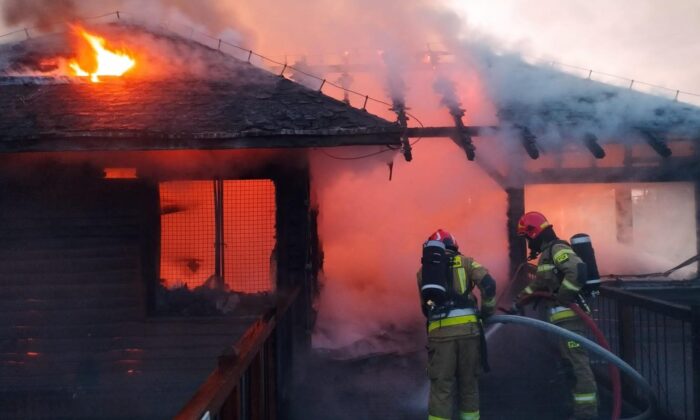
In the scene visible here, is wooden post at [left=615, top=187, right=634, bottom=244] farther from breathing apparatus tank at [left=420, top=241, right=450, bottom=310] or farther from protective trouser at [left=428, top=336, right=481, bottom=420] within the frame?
→ breathing apparatus tank at [left=420, top=241, right=450, bottom=310]

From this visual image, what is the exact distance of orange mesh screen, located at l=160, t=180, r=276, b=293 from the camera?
6266 millimetres

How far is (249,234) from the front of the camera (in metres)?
6.36

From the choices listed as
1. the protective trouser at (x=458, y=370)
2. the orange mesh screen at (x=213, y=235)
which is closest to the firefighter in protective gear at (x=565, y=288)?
the protective trouser at (x=458, y=370)

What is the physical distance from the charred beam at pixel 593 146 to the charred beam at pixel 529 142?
65 cm

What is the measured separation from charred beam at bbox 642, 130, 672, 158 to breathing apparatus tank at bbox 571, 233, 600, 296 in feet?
8.36

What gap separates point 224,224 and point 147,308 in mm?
1321

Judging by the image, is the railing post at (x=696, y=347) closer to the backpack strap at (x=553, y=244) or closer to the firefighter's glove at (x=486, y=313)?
the backpack strap at (x=553, y=244)

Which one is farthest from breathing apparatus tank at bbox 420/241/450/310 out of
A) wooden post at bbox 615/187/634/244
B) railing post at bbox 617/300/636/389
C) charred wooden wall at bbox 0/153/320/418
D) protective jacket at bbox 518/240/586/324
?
wooden post at bbox 615/187/634/244

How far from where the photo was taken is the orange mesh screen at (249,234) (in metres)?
6.31

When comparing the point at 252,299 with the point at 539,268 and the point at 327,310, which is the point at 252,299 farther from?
the point at 539,268

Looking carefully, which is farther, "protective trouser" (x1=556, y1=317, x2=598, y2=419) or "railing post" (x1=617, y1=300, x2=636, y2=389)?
"railing post" (x1=617, y1=300, x2=636, y2=389)

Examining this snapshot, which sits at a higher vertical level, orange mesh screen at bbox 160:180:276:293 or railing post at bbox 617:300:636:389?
orange mesh screen at bbox 160:180:276:293

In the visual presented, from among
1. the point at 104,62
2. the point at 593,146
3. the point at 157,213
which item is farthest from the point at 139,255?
the point at 593,146

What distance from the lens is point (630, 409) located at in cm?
521
